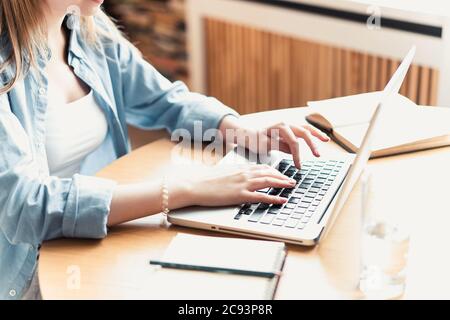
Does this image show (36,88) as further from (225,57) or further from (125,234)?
(225,57)

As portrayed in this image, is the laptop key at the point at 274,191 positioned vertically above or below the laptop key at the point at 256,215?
below

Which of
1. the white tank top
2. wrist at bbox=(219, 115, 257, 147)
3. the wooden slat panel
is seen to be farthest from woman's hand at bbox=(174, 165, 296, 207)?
the wooden slat panel

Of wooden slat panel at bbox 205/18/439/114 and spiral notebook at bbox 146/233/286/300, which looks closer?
spiral notebook at bbox 146/233/286/300

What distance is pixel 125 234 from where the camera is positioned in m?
1.11

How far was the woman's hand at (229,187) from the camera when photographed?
44.2 inches

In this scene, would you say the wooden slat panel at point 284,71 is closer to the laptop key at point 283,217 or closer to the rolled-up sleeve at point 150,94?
the rolled-up sleeve at point 150,94

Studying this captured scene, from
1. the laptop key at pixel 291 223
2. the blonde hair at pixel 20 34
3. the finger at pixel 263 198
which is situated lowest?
the laptop key at pixel 291 223

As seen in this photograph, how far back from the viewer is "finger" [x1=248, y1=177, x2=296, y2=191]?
1.14 m

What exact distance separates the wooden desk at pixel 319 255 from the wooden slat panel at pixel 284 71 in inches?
34.2

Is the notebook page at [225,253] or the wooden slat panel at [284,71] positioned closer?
the notebook page at [225,253]

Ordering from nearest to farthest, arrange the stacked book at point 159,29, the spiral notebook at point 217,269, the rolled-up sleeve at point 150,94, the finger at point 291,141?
the spiral notebook at point 217,269, the finger at point 291,141, the rolled-up sleeve at point 150,94, the stacked book at point 159,29

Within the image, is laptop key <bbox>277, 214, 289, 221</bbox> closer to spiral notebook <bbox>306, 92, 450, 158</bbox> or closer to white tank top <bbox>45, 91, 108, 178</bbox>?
spiral notebook <bbox>306, 92, 450, 158</bbox>

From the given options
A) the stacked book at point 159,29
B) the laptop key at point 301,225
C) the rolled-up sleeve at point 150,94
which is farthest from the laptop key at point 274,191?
the stacked book at point 159,29

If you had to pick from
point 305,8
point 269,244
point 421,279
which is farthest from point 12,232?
point 305,8
